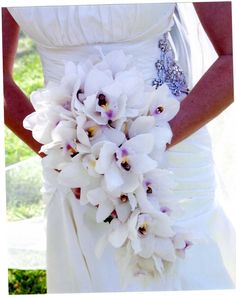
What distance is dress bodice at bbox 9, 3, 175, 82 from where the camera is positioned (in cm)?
174

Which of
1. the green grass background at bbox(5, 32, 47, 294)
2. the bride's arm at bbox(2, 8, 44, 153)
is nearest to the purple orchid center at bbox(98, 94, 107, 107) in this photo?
the bride's arm at bbox(2, 8, 44, 153)

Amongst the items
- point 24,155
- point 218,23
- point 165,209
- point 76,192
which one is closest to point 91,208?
point 76,192

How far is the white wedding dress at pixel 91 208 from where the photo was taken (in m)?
→ 1.75

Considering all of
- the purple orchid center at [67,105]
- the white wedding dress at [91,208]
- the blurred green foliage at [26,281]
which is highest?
the purple orchid center at [67,105]

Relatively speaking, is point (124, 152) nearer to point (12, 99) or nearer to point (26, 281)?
point (12, 99)

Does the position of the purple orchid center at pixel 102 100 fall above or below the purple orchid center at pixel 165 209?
above

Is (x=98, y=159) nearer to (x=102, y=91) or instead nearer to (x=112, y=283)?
(x=102, y=91)

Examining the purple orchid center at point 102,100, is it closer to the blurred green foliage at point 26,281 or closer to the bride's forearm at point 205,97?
the bride's forearm at point 205,97

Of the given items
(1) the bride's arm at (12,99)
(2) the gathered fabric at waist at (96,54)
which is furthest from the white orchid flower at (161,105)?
(1) the bride's arm at (12,99)

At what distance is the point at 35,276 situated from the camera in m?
3.09

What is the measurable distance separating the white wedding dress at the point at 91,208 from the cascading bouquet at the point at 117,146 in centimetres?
11

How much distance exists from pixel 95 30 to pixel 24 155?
1.93 meters

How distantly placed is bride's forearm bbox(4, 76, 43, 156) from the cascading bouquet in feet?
0.74

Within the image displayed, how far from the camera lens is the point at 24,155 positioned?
361 cm
